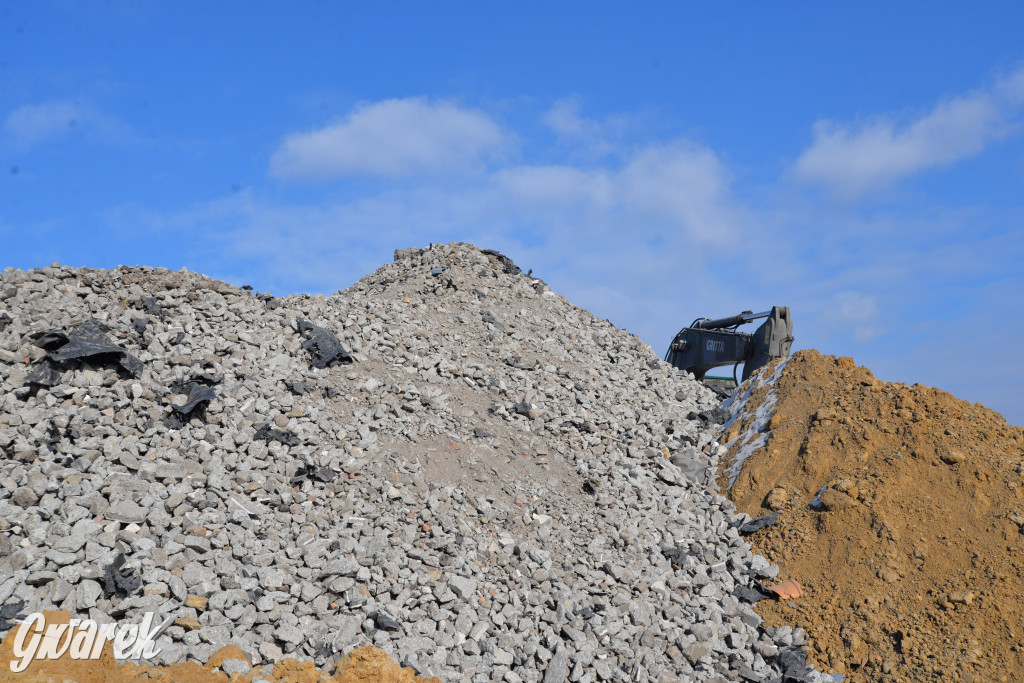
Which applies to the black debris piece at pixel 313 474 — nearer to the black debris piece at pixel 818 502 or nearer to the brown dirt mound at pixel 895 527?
the brown dirt mound at pixel 895 527

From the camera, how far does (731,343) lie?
51.7 feet

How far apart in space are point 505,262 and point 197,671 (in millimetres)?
11242

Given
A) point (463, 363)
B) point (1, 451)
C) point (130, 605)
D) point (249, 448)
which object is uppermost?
point (463, 363)

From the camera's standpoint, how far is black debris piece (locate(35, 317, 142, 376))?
8.57 m

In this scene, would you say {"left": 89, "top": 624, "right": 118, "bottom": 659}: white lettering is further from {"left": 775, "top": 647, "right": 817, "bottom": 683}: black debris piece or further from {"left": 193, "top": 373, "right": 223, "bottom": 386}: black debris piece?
{"left": 775, "top": 647, "right": 817, "bottom": 683}: black debris piece

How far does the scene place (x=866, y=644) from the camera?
24.7 ft

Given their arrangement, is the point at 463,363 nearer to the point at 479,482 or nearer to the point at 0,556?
the point at 479,482

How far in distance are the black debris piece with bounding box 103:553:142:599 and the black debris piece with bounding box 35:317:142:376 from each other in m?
3.17

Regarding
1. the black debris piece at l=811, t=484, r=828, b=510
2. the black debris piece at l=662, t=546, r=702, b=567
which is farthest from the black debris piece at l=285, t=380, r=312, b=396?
the black debris piece at l=811, t=484, r=828, b=510

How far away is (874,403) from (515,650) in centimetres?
722

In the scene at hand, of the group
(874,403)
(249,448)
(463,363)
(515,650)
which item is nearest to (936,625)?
(874,403)

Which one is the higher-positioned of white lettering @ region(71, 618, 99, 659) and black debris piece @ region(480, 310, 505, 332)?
black debris piece @ region(480, 310, 505, 332)

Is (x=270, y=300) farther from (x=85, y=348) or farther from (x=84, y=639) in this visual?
(x=84, y=639)

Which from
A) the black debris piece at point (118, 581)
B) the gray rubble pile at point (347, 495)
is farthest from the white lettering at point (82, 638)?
the black debris piece at point (118, 581)
